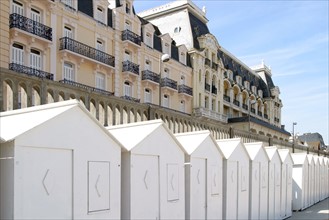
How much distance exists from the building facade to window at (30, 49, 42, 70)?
53 mm

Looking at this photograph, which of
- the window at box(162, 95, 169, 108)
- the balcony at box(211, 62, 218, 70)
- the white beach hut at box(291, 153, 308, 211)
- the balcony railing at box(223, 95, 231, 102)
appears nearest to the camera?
the white beach hut at box(291, 153, 308, 211)

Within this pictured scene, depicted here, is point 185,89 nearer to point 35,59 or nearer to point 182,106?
point 182,106

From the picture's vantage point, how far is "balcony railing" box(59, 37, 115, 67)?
2159 cm

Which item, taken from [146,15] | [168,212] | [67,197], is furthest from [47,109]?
[146,15]

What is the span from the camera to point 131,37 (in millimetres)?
27484

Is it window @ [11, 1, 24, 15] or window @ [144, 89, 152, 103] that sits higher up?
window @ [11, 1, 24, 15]

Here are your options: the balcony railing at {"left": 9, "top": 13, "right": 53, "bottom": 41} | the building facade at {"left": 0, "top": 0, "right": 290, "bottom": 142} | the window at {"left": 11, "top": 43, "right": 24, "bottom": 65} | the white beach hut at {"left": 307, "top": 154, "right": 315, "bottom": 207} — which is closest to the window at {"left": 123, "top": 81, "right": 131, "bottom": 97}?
the building facade at {"left": 0, "top": 0, "right": 290, "bottom": 142}

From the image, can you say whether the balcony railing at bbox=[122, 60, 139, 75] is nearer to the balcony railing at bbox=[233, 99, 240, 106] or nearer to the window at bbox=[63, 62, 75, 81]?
the window at bbox=[63, 62, 75, 81]

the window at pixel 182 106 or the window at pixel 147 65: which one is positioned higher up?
the window at pixel 147 65

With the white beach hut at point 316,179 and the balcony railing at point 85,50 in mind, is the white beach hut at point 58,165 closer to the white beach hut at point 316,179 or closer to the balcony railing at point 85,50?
the white beach hut at point 316,179

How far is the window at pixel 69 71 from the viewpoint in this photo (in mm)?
22431

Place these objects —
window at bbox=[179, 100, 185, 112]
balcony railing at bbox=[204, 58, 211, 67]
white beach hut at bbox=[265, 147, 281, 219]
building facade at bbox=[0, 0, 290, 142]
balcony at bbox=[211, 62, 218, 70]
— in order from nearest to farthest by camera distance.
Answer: building facade at bbox=[0, 0, 290, 142] < white beach hut at bbox=[265, 147, 281, 219] < window at bbox=[179, 100, 185, 112] < balcony railing at bbox=[204, 58, 211, 67] < balcony at bbox=[211, 62, 218, 70]

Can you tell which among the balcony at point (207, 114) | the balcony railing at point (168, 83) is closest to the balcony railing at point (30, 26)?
the balcony railing at point (168, 83)

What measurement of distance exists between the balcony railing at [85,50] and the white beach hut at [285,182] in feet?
46.8
